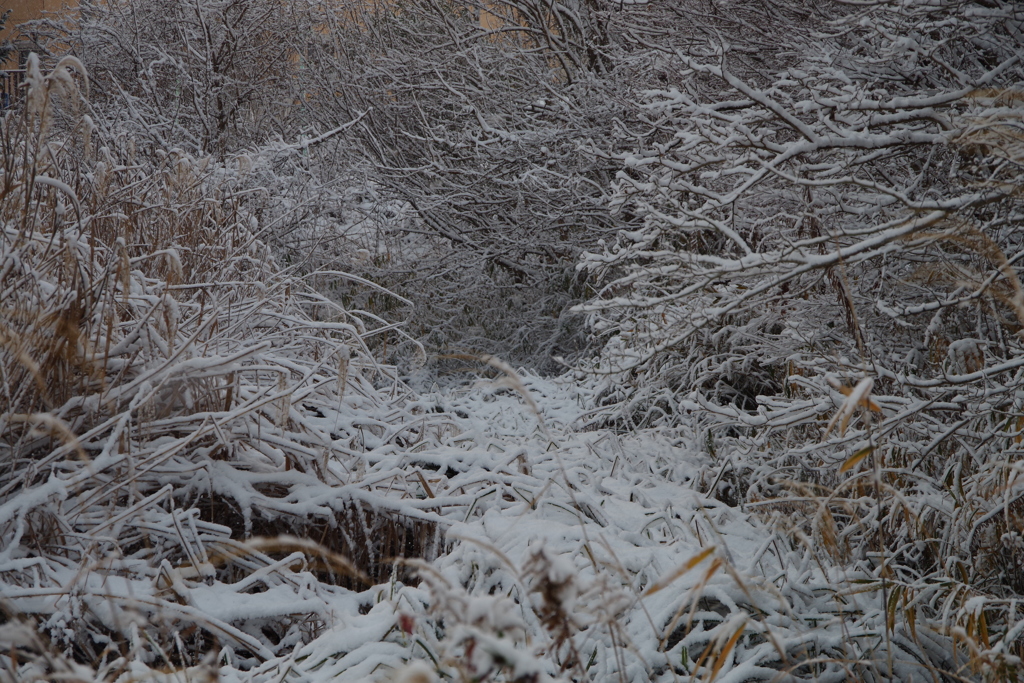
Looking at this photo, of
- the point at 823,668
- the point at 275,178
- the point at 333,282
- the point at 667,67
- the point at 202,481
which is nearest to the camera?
the point at 823,668

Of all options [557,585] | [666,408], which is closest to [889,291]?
[666,408]

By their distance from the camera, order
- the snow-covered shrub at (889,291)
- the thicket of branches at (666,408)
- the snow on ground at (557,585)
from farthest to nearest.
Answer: the snow-covered shrub at (889,291), the thicket of branches at (666,408), the snow on ground at (557,585)

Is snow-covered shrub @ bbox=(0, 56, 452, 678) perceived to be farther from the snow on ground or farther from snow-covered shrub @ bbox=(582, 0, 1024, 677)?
snow-covered shrub @ bbox=(582, 0, 1024, 677)

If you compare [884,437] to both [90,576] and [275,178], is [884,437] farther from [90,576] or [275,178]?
[275,178]

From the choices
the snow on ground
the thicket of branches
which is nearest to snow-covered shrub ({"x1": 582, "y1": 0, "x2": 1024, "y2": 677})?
the thicket of branches

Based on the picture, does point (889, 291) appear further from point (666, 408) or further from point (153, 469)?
point (153, 469)

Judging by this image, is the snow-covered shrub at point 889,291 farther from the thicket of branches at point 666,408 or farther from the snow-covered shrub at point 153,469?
the snow-covered shrub at point 153,469

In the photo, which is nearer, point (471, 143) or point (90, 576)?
point (90, 576)

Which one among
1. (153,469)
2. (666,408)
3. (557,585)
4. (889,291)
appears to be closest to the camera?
(557,585)

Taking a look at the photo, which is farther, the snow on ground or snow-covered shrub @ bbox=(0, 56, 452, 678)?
snow-covered shrub @ bbox=(0, 56, 452, 678)

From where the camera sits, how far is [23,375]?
7.07 ft

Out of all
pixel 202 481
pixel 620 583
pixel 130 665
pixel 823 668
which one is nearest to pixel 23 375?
pixel 202 481

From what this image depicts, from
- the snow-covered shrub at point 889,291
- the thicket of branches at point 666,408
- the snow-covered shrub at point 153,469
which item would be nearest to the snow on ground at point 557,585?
the thicket of branches at point 666,408

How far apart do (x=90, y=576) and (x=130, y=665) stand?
499mm
